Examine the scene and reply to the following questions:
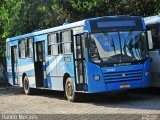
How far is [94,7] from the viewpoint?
26.9 m

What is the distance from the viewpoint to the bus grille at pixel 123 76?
49.4ft

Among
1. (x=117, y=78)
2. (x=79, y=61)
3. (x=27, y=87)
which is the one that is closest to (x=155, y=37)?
(x=117, y=78)

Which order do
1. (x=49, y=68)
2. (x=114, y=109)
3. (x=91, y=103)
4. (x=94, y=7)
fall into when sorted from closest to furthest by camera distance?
(x=114, y=109)
(x=91, y=103)
(x=49, y=68)
(x=94, y=7)

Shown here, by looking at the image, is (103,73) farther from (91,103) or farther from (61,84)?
(61,84)

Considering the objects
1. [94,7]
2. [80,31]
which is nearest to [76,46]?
[80,31]

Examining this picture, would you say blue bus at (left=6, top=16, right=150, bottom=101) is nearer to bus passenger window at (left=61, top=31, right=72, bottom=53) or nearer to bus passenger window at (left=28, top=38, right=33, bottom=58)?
bus passenger window at (left=61, top=31, right=72, bottom=53)

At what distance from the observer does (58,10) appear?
93.0 ft

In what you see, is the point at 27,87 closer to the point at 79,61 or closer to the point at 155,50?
the point at 79,61

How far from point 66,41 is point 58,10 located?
1197 centimetres

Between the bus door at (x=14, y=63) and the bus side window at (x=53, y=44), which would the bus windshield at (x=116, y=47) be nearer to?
the bus side window at (x=53, y=44)

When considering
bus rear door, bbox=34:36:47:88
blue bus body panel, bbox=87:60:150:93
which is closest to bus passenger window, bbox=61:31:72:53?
blue bus body panel, bbox=87:60:150:93

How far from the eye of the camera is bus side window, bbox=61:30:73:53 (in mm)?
16312

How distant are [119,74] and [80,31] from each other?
201 centimetres

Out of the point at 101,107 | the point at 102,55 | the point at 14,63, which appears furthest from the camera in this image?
the point at 14,63
